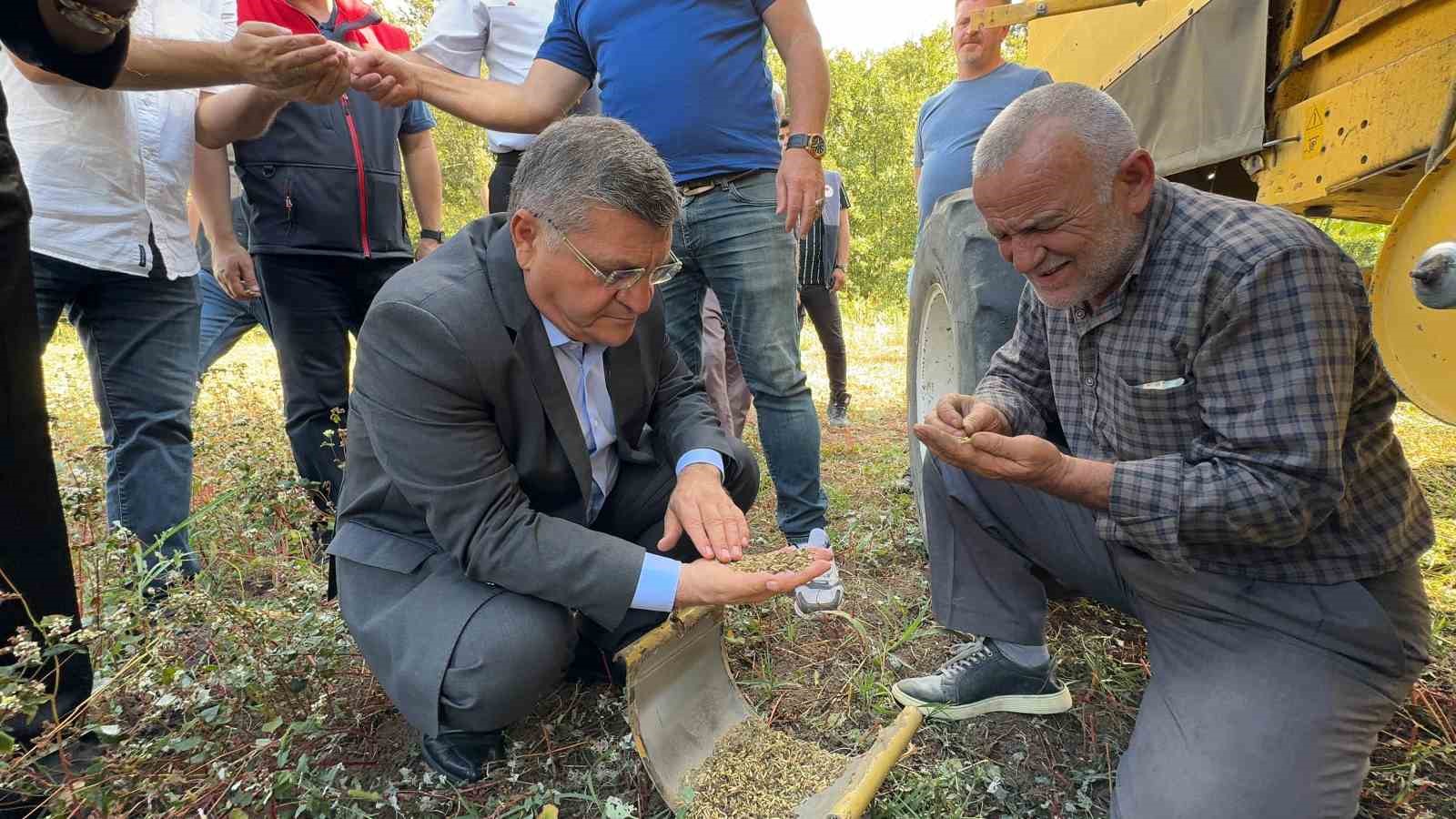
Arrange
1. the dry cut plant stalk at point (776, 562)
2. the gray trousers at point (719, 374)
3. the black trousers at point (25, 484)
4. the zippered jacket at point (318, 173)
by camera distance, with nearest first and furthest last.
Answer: the black trousers at point (25, 484), the dry cut plant stalk at point (776, 562), the zippered jacket at point (318, 173), the gray trousers at point (719, 374)

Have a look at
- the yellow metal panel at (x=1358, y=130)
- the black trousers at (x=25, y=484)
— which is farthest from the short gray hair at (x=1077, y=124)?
the black trousers at (x=25, y=484)

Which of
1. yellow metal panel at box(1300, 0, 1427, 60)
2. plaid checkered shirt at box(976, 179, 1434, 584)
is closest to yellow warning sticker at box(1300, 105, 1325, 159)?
yellow metal panel at box(1300, 0, 1427, 60)

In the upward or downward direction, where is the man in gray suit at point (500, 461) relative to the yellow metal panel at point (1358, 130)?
downward

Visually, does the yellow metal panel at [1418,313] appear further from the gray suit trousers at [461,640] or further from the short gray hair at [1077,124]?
the gray suit trousers at [461,640]

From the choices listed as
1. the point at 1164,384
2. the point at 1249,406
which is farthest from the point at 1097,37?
the point at 1249,406

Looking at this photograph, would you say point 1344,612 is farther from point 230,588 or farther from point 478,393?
point 230,588

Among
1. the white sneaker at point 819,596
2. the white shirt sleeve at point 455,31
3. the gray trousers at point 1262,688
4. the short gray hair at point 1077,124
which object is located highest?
the white shirt sleeve at point 455,31

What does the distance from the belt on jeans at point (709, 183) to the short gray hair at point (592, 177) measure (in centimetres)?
87

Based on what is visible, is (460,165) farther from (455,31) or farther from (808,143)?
(808,143)

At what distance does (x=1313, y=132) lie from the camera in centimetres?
233

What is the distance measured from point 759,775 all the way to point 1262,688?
3.77 ft

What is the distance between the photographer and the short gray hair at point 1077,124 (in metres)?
1.86

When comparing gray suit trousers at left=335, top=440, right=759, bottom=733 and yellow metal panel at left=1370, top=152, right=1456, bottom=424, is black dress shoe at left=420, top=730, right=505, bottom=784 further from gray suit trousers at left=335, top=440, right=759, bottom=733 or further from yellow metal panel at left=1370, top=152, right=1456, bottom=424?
yellow metal panel at left=1370, top=152, right=1456, bottom=424

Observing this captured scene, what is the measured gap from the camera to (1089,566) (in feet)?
7.06
